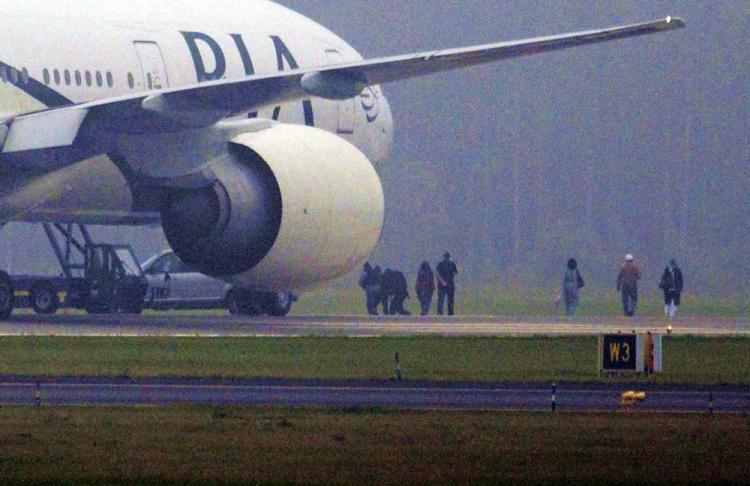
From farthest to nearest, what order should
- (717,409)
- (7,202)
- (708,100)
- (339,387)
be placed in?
(708,100) < (7,202) < (339,387) < (717,409)

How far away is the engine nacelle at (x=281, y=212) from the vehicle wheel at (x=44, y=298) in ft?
25.8

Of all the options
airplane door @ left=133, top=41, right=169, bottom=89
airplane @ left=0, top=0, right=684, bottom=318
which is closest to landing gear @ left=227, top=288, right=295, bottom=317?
airplane @ left=0, top=0, right=684, bottom=318

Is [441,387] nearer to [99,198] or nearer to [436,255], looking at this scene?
[99,198]

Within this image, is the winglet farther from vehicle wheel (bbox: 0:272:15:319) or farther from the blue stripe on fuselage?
vehicle wheel (bbox: 0:272:15:319)

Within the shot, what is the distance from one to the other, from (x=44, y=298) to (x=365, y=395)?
23.0m

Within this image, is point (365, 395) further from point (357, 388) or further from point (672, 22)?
point (672, 22)

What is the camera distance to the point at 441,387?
83.7 ft

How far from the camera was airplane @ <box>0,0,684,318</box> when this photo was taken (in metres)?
35.4

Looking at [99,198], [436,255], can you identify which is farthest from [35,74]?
[436,255]

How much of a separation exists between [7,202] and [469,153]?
48.7 metres

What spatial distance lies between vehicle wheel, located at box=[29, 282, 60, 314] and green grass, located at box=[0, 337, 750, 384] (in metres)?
11.2

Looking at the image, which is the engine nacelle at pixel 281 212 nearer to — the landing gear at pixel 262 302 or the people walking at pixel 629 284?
the landing gear at pixel 262 302

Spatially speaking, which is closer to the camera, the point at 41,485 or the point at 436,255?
the point at 41,485

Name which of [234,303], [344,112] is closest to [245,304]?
[234,303]
